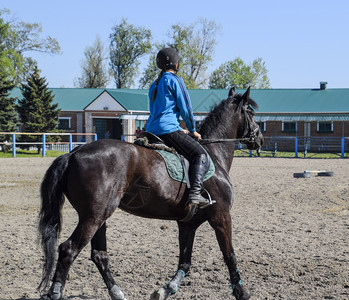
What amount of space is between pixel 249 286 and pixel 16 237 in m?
4.23

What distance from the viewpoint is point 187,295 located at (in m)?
5.33

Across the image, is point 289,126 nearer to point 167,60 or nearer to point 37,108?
point 37,108

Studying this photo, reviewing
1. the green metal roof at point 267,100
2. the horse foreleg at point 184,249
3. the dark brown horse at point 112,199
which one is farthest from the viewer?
the green metal roof at point 267,100

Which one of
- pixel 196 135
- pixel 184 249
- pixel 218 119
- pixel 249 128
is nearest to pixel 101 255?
pixel 184 249

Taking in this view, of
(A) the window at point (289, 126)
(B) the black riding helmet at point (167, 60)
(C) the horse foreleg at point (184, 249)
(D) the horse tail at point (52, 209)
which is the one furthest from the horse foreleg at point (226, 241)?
(A) the window at point (289, 126)

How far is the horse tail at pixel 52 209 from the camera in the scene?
4.67 meters

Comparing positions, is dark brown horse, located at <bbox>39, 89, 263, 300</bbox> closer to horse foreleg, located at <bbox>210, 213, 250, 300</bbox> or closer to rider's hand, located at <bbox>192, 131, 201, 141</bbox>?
horse foreleg, located at <bbox>210, 213, 250, 300</bbox>

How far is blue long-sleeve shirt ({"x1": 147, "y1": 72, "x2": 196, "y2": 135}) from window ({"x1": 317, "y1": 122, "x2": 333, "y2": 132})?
134ft

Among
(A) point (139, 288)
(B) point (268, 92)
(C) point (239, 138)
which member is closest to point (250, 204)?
(C) point (239, 138)

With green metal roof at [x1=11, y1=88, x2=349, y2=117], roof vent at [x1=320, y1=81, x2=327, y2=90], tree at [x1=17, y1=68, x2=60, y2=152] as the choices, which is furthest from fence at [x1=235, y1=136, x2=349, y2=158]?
tree at [x1=17, y1=68, x2=60, y2=152]

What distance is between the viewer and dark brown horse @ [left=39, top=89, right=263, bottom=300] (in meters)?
4.60

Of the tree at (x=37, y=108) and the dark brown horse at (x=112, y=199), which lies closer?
the dark brown horse at (x=112, y=199)

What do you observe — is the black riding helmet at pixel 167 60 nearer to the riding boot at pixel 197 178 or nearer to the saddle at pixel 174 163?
the saddle at pixel 174 163

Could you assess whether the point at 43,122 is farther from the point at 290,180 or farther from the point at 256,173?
the point at 290,180
